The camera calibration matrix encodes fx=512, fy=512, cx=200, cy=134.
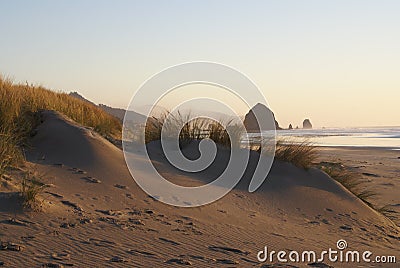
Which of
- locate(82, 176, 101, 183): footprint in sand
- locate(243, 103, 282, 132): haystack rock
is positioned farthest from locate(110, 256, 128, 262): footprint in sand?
locate(243, 103, 282, 132): haystack rock

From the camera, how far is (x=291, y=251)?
18.5ft

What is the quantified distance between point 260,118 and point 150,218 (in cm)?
499

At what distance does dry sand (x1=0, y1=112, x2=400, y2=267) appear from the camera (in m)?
4.82

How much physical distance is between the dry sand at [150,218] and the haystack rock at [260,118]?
4.00 feet

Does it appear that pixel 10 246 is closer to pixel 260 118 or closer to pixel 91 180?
pixel 91 180

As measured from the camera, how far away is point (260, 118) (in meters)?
10.4

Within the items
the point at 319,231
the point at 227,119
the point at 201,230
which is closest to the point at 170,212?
the point at 201,230

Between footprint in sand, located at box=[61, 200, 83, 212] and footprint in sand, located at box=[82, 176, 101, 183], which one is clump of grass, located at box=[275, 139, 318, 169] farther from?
footprint in sand, located at box=[61, 200, 83, 212]

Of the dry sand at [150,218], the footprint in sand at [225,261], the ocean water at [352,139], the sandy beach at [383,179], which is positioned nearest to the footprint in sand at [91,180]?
the dry sand at [150,218]

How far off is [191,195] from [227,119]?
3326mm

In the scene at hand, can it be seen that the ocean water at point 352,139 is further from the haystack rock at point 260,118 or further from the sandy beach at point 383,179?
the sandy beach at point 383,179

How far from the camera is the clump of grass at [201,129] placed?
1001cm

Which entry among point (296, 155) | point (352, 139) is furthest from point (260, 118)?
point (352, 139)

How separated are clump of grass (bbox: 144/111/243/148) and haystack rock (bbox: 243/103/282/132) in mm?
499
